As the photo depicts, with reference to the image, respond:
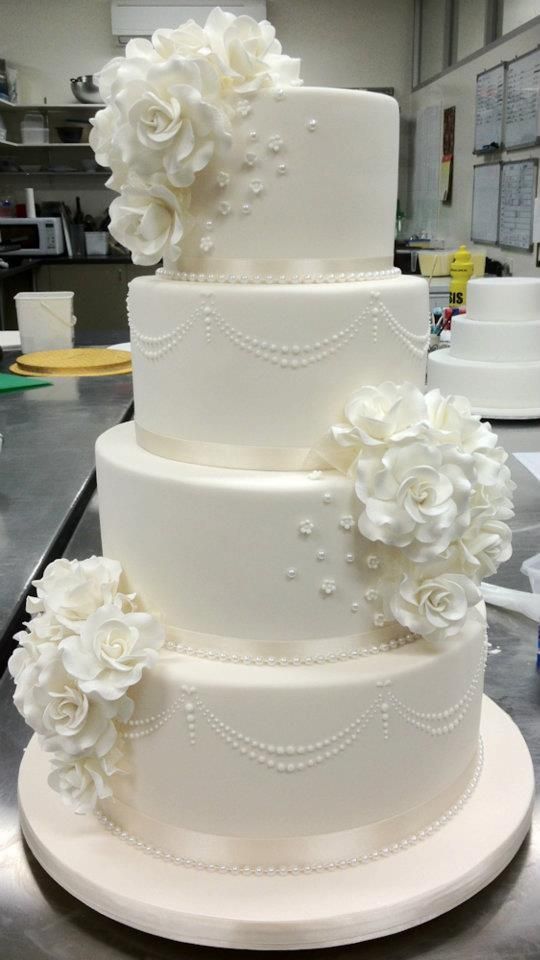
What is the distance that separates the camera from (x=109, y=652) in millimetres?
888

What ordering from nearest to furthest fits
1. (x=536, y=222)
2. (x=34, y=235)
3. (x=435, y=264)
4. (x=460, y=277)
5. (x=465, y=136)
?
(x=460, y=277) → (x=536, y=222) → (x=435, y=264) → (x=465, y=136) → (x=34, y=235)

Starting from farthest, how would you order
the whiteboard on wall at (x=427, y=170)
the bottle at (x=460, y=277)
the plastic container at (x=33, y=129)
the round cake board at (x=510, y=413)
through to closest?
1. the plastic container at (x=33, y=129)
2. the whiteboard on wall at (x=427, y=170)
3. the bottle at (x=460, y=277)
4. the round cake board at (x=510, y=413)

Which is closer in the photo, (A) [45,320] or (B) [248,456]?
(B) [248,456]

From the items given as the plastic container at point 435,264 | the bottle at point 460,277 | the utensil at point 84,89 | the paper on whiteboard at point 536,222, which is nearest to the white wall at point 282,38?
the utensil at point 84,89

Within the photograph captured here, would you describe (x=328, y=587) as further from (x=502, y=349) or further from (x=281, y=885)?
(x=502, y=349)

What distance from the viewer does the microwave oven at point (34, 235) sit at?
21.5 ft

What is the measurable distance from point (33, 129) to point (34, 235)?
960 mm

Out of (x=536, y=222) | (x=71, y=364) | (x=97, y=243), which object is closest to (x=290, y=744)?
(x=71, y=364)

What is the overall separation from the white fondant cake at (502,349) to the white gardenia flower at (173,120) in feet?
6.70

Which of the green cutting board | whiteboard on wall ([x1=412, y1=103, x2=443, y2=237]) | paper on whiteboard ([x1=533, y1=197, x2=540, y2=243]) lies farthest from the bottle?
whiteboard on wall ([x1=412, y1=103, x2=443, y2=237])

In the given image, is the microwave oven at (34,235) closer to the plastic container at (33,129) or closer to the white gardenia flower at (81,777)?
the plastic container at (33,129)

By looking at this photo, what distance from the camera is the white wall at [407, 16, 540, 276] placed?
4682mm

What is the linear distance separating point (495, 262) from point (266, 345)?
4.54 meters

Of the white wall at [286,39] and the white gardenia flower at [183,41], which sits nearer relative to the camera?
the white gardenia flower at [183,41]
